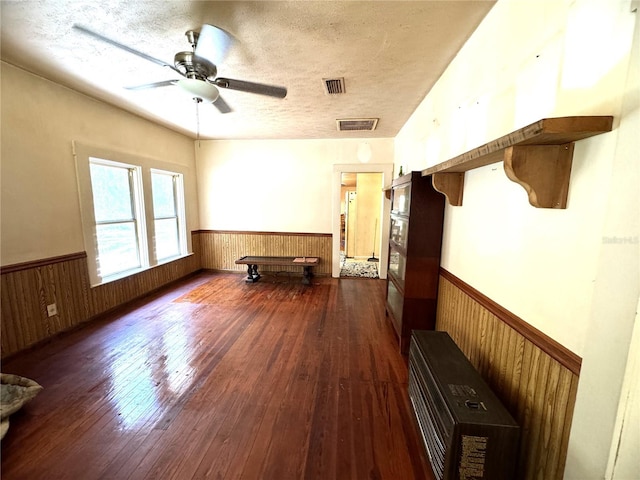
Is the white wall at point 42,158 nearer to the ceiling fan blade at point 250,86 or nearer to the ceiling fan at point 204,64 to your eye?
the ceiling fan at point 204,64

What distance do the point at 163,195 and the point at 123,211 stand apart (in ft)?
3.00

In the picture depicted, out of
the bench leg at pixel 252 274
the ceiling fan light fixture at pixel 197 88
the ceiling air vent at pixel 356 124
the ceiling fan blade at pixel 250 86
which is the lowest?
the bench leg at pixel 252 274

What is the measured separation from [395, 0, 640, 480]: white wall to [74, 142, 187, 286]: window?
154 inches

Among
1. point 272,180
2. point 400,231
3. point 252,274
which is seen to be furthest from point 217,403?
point 272,180

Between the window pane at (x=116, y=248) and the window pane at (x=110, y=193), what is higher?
the window pane at (x=110, y=193)

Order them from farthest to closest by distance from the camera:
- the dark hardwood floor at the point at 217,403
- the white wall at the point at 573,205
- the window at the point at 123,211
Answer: the window at the point at 123,211, the dark hardwood floor at the point at 217,403, the white wall at the point at 573,205

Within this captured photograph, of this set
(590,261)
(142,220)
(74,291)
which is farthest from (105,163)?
(590,261)

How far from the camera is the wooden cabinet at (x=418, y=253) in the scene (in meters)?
2.21

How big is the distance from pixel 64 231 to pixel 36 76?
149 cm

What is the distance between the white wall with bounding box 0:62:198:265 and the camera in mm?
2209

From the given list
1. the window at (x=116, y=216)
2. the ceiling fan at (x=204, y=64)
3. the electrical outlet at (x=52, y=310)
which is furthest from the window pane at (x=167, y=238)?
the ceiling fan at (x=204, y=64)

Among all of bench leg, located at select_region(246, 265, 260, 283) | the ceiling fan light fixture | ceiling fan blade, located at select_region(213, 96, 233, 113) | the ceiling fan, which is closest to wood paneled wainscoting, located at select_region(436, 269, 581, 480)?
the ceiling fan

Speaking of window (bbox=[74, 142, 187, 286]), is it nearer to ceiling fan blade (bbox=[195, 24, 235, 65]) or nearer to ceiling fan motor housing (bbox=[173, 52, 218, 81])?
ceiling fan motor housing (bbox=[173, 52, 218, 81])

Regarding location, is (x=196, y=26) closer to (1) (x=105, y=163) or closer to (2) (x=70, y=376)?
(1) (x=105, y=163)
